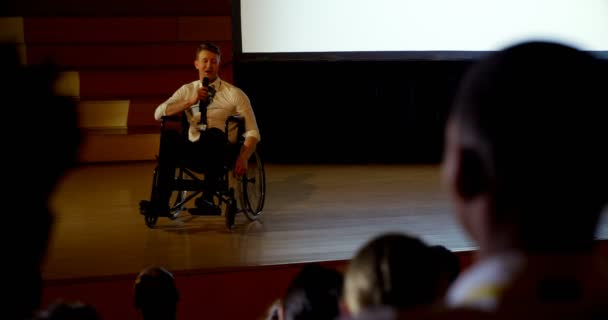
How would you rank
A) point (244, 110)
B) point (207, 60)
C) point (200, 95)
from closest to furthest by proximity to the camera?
point (200, 95) → point (207, 60) → point (244, 110)

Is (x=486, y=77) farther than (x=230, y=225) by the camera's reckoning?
No

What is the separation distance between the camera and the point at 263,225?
11.9ft

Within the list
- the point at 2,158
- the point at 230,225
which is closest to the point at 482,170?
the point at 2,158

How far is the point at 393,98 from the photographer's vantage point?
565cm

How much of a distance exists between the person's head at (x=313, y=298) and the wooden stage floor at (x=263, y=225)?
163cm

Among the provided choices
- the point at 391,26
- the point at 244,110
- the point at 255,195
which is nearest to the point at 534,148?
the point at 244,110

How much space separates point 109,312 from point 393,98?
3.67 meters

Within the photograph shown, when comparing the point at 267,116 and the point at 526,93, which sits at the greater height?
the point at 526,93

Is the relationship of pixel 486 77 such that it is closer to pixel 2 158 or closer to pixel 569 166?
pixel 569 166

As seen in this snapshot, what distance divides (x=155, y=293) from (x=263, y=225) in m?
2.29

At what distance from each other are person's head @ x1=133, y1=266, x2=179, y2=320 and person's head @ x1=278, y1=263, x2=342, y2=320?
267mm

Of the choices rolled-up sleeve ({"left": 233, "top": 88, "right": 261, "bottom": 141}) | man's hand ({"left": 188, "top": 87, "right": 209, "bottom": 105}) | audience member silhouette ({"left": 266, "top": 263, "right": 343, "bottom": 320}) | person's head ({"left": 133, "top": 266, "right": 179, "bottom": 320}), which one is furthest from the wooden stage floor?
audience member silhouette ({"left": 266, "top": 263, "right": 343, "bottom": 320})

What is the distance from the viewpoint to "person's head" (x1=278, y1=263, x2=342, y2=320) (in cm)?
111

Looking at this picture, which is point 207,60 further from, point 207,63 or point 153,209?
point 153,209
